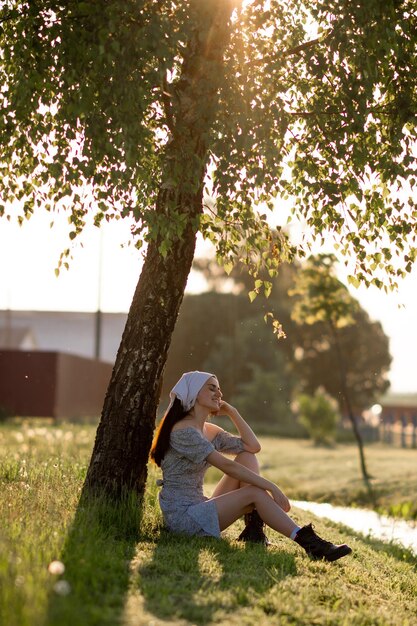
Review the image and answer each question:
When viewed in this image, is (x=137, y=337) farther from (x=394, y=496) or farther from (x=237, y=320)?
(x=237, y=320)

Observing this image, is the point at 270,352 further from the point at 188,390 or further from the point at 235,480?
the point at 188,390

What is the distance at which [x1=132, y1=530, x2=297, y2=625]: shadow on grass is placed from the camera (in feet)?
17.3

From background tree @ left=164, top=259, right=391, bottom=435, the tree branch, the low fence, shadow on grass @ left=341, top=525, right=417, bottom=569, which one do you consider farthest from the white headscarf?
background tree @ left=164, top=259, right=391, bottom=435

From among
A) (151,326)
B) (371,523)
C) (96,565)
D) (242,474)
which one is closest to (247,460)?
(242,474)

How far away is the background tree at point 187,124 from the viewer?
7.28m

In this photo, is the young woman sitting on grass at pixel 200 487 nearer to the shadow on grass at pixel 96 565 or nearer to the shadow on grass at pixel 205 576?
the shadow on grass at pixel 205 576

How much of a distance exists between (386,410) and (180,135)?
3969 centimetres

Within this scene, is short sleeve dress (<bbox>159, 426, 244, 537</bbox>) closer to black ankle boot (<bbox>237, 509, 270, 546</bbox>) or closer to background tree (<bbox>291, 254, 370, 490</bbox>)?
black ankle boot (<bbox>237, 509, 270, 546</bbox>)

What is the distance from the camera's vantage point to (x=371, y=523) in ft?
42.3

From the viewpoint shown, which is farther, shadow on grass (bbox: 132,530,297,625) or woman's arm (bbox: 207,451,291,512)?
woman's arm (bbox: 207,451,291,512)

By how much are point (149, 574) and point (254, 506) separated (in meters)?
1.75

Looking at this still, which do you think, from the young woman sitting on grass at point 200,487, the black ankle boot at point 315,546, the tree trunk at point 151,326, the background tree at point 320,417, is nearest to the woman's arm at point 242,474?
the young woman sitting on grass at point 200,487

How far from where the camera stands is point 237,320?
1923 inches

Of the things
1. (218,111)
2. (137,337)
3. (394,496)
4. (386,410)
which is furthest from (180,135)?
(386,410)
